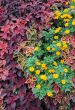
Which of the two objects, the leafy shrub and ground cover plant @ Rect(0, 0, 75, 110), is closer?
the leafy shrub

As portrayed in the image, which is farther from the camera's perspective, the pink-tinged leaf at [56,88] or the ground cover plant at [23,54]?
the ground cover plant at [23,54]

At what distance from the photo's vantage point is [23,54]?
314cm

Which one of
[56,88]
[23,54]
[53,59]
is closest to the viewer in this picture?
[56,88]

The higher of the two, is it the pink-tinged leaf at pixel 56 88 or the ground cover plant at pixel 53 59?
the ground cover plant at pixel 53 59

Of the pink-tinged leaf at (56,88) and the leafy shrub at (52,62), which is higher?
the leafy shrub at (52,62)

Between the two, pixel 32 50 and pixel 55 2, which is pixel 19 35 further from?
pixel 55 2

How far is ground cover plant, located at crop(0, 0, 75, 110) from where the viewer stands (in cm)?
304

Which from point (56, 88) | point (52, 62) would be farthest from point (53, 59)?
point (56, 88)

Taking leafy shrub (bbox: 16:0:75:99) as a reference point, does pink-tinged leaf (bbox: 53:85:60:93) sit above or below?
below

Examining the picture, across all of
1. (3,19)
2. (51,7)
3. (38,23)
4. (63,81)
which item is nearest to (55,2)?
(51,7)

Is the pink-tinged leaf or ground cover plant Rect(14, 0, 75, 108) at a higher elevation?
ground cover plant Rect(14, 0, 75, 108)

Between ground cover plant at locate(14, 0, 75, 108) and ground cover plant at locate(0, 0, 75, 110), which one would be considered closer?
ground cover plant at locate(14, 0, 75, 108)

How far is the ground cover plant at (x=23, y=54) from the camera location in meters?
3.04

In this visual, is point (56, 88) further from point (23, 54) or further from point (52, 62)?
point (23, 54)
